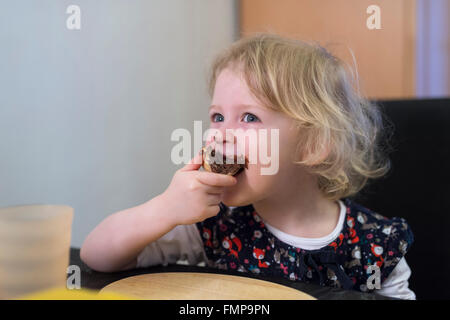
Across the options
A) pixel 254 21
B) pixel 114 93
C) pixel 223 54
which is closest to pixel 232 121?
pixel 223 54

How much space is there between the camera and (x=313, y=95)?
0.80 metres

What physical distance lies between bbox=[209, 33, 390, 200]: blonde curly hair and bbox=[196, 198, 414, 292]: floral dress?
11 centimetres

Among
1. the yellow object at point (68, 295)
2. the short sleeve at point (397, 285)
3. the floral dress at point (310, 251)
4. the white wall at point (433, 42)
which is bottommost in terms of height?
the short sleeve at point (397, 285)

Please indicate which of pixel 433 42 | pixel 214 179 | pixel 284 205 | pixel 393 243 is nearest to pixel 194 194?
pixel 214 179

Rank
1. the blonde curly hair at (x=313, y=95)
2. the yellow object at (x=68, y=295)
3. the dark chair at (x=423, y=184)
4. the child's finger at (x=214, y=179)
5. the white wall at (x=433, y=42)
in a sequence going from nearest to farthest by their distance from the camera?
the yellow object at (x=68, y=295) → the child's finger at (x=214, y=179) → the blonde curly hair at (x=313, y=95) → the dark chair at (x=423, y=184) → the white wall at (x=433, y=42)

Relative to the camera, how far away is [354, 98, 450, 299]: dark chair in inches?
40.5

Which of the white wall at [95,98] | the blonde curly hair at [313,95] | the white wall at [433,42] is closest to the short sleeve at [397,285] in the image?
the blonde curly hair at [313,95]

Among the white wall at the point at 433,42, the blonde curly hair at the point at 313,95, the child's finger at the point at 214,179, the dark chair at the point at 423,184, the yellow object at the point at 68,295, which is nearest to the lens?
the yellow object at the point at 68,295

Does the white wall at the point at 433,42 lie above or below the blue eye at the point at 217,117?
above

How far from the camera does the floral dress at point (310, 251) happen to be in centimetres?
80

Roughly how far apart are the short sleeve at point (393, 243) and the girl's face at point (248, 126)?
9.6 inches

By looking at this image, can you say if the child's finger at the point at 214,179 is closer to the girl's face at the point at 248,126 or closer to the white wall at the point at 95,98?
the girl's face at the point at 248,126

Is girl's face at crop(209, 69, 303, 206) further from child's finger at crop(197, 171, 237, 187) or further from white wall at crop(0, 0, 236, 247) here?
white wall at crop(0, 0, 236, 247)

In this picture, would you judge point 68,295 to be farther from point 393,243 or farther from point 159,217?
point 393,243
